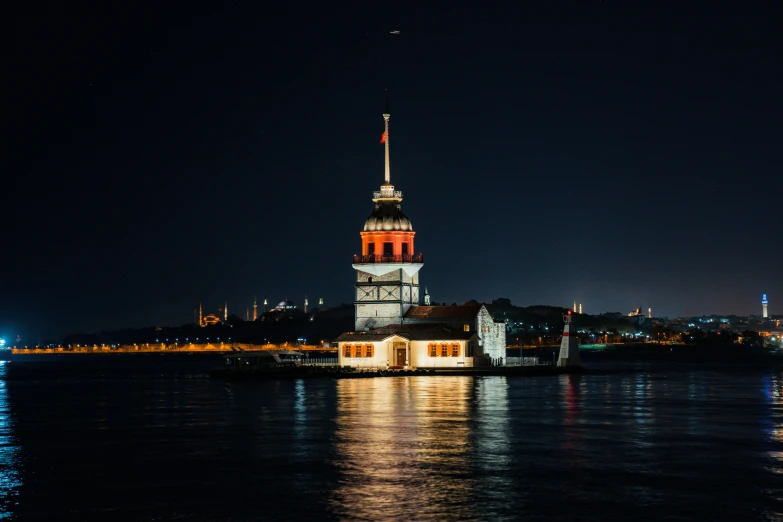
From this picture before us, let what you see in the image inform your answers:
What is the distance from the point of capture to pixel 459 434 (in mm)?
40188

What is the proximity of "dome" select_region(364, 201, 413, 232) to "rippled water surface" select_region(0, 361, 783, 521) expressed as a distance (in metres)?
32.1

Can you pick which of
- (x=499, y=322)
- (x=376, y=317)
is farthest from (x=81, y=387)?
(x=499, y=322)

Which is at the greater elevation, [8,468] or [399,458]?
[399,458]

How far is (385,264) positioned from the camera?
90.7 metres

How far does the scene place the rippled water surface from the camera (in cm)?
2639

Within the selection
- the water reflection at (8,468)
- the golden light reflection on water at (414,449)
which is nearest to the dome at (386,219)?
the golden light reflection on water at (414,449)

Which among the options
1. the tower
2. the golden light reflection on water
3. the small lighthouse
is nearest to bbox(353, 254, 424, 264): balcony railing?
the tower

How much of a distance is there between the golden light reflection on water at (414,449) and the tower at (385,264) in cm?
2704

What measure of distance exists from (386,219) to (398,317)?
28.7ft

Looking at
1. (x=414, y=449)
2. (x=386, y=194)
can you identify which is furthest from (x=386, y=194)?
(x=414, y=449)

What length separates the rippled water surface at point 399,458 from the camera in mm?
26391

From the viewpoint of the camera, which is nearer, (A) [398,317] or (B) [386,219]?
(A) [398,317]

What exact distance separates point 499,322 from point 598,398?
1432 inches

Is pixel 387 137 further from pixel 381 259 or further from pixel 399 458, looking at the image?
pixel 399 458
